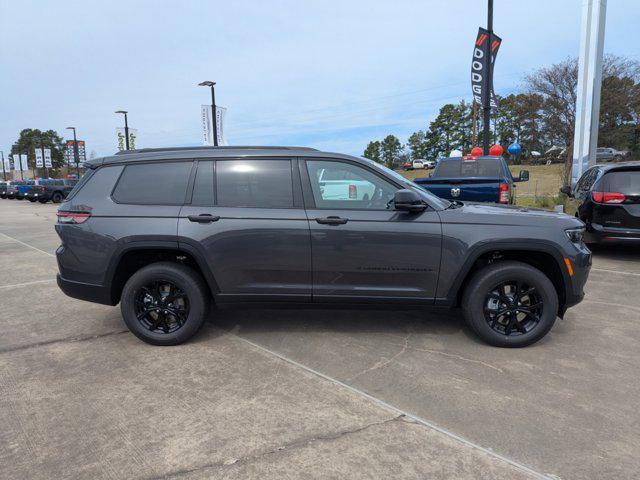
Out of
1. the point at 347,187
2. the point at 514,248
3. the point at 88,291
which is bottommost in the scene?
the point at 88,291

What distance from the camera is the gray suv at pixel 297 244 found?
12.8 ft

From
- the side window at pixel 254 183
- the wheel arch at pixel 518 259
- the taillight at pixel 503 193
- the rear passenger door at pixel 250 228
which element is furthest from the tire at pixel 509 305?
the taillight at pixel 503 193

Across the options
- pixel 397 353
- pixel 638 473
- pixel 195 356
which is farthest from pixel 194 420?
pixel 638 473

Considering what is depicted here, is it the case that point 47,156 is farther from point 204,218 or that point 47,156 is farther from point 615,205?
point 615,205

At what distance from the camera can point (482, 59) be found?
1353 cm

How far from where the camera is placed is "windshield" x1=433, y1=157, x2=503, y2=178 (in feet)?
34.5

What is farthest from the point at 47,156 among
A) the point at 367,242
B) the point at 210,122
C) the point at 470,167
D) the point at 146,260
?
the point at 367,242

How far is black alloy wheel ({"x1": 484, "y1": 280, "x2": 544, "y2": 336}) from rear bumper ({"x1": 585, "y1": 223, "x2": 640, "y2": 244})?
4.22 meters

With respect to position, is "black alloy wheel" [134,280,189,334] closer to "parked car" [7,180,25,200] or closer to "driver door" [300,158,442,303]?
"driver door" [300,158,442,303]

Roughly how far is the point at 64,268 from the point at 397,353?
3.13 metres

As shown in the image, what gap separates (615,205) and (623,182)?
0.39 m

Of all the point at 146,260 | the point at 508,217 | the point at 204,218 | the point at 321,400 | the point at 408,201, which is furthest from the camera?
the point at 146,260

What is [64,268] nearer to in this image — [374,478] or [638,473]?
[374,478]

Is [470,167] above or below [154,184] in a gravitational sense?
above
